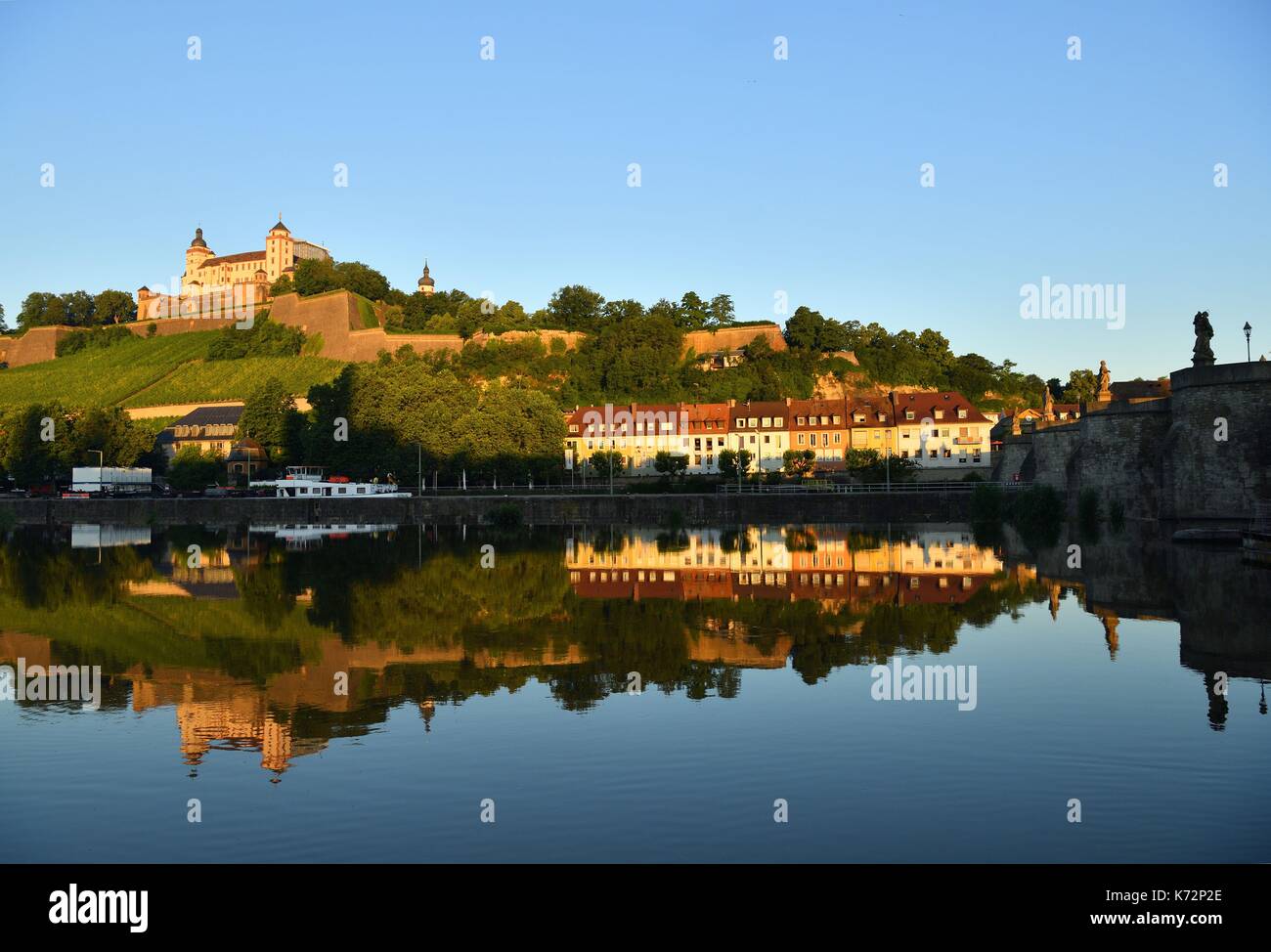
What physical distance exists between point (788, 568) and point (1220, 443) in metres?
16.4

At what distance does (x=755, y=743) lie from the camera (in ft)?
37.3

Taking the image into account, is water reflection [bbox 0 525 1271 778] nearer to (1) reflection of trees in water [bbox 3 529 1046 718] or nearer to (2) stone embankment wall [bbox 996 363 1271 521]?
(1) reflection of trees in water [bbox 3 529 1046 718]

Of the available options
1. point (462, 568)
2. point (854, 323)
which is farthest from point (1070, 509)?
point (854, 323)

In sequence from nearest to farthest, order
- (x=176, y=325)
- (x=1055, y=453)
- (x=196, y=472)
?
(x=1055, y=453)
(x=196, y=472)
(x=176, y=325)

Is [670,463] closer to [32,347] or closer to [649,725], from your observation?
[649,725]

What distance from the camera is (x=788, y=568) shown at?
31953mm

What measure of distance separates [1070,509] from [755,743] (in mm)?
42861

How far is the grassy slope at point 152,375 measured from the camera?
126 m

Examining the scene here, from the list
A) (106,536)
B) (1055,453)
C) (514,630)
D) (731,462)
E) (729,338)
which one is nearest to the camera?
(514,630)

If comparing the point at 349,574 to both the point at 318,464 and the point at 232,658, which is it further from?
the point at 318,464

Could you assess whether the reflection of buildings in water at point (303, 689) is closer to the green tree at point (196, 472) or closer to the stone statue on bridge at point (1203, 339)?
the stone statue on bridge at point (1203, 339)

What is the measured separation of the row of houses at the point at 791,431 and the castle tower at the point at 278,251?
4268 inches

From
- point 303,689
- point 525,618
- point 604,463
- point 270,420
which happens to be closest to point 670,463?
point 604,463
